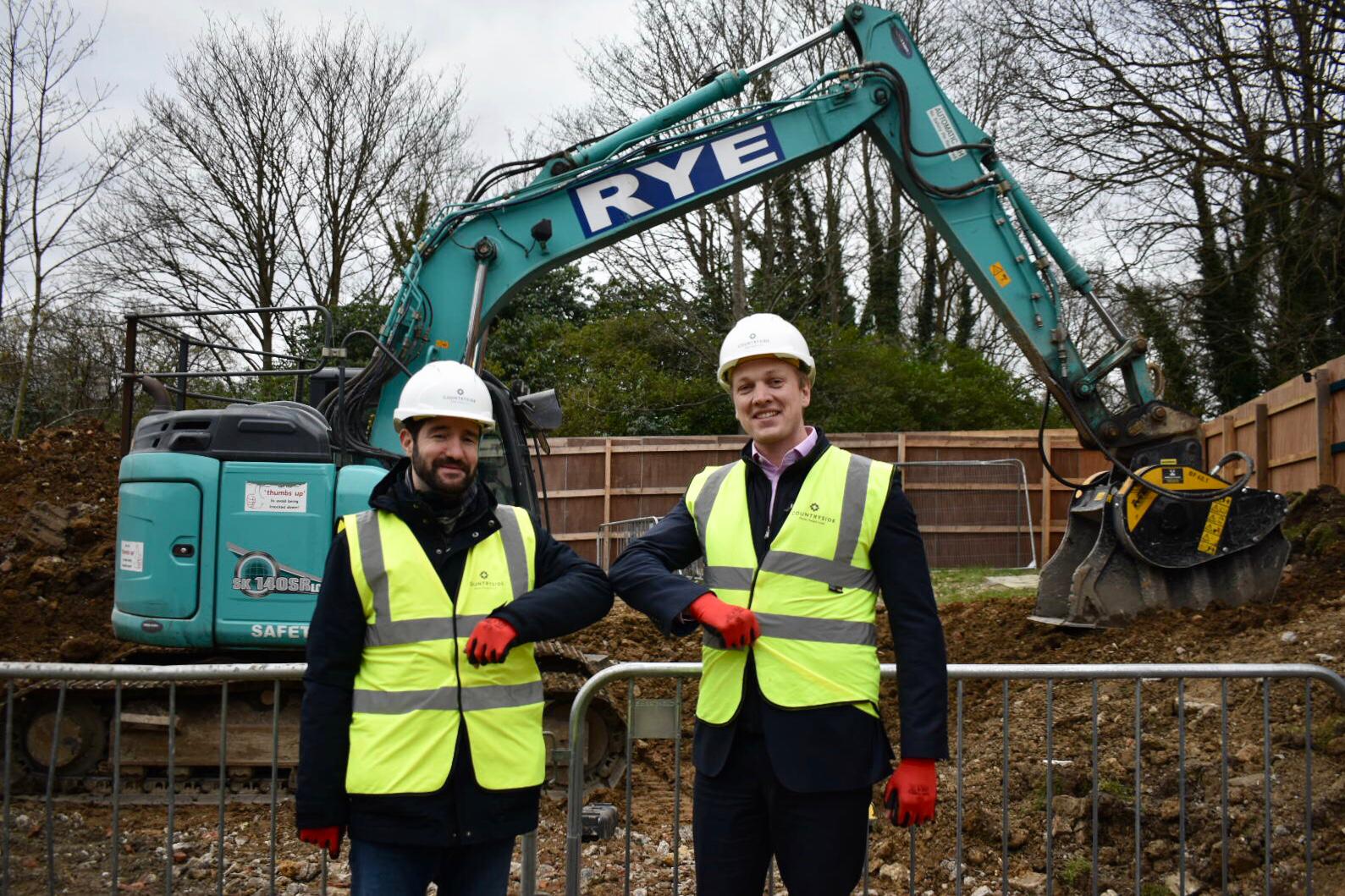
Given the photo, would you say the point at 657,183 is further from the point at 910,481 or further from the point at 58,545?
the point at 910,481

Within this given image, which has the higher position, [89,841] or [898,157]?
[898,157]

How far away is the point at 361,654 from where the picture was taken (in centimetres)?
283

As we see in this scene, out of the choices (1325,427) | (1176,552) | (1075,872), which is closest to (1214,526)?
(1176,552)

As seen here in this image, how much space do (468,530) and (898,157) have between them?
18.8 feet

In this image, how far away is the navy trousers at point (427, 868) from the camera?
9.00ft

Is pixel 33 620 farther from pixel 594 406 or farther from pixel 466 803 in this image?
pixel 594 406

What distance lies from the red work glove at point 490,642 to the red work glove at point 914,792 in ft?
3.01

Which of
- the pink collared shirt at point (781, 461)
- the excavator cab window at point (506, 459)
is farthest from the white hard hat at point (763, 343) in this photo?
the excavator cab window at point (506, 459)

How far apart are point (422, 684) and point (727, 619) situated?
2.39ft

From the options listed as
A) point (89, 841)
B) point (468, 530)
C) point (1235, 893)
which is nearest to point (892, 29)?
point (1235, 893)

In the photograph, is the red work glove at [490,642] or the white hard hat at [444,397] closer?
the red work glove at [490,642]

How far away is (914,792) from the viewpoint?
2.62m

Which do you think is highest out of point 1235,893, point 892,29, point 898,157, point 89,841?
point 892,29

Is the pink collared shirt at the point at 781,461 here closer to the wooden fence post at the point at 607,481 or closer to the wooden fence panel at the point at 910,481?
the wooden fence panel at the point at 910,481
